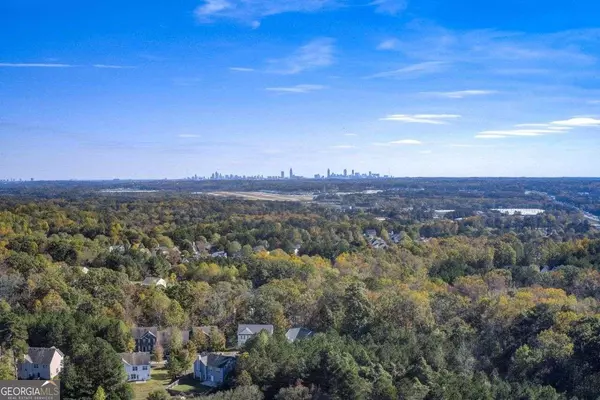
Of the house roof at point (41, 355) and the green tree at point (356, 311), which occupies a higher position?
the green tree at point (356, 311)

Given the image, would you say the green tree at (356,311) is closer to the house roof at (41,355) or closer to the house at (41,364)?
the house at (41,364)

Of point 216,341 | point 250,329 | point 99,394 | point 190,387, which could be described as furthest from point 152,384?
point 250,329

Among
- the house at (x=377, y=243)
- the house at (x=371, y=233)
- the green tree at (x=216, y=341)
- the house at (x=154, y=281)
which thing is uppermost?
the house at (x=371, y=233)

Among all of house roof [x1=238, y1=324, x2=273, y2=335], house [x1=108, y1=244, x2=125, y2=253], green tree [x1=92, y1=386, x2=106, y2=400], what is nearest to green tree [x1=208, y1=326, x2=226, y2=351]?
house roof [x1=238, y1=324, x2=273, y2=335]

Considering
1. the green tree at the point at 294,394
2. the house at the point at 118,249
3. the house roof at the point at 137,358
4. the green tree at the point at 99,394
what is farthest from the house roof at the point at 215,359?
the house at the point at 118,249

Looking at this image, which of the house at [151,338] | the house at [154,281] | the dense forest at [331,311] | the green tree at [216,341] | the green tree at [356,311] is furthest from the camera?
the house at [154,281]

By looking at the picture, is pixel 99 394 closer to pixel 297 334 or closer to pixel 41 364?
pixel 41 364

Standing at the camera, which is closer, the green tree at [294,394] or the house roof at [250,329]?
the green tree at [294,394]
